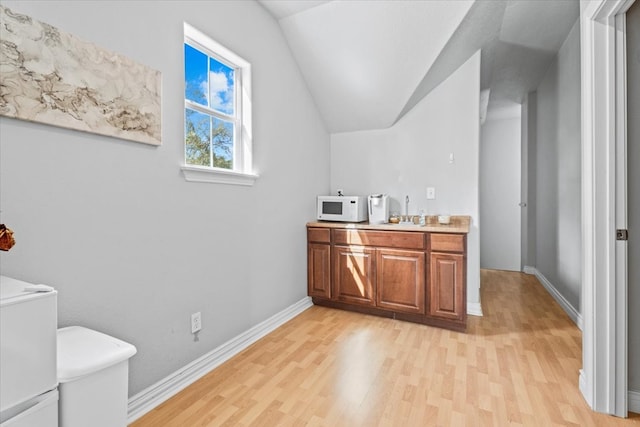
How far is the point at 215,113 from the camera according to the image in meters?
2.37

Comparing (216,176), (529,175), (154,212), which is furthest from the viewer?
(529,175)

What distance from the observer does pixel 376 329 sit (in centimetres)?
280

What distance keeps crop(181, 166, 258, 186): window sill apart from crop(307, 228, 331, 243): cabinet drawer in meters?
1.00

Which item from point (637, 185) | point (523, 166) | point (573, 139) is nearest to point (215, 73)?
point (637, 185)

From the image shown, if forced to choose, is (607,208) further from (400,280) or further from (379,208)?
(379,208)

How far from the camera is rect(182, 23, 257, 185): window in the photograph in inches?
85.4

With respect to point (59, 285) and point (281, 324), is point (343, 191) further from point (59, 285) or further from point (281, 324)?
point (59, 285)

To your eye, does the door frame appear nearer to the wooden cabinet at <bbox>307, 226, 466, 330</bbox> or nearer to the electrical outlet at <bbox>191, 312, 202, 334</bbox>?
the wooden cabinet at <bbox>307, 226, 466, 330</bbox>

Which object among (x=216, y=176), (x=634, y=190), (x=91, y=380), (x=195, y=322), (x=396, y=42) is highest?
(x=396, y=42)

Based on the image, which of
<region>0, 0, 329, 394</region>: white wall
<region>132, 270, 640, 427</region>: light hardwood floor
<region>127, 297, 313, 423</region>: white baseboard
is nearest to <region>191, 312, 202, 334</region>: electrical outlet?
<region>0, 0, 329, 394</region>: white wall

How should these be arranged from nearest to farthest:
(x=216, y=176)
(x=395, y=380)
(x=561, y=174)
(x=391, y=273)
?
1. (x=395, y=380)
2. (x=216, y=176)
3. (x=391, y=273)
4. (x=561, y=174)

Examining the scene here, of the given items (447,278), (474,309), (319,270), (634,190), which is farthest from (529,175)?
(319,270)

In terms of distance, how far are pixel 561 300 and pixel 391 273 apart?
1964 mm

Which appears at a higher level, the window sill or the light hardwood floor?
the window sill
